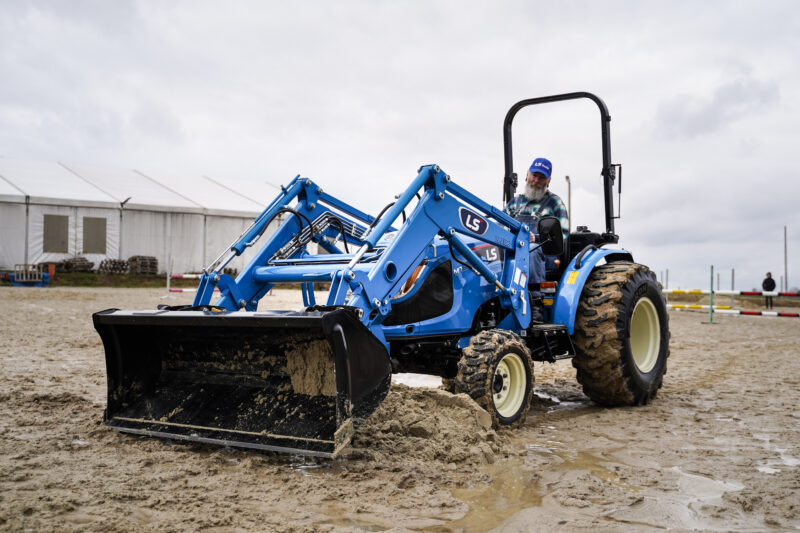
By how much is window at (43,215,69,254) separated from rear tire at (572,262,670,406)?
21.9 m

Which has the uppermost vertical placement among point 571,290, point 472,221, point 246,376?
point 472,221

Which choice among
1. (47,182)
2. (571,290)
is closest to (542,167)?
(571,290)

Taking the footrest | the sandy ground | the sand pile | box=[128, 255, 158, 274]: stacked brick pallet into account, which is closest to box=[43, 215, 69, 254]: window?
box=[128, 255, 158, 274]: stacked brick pallet

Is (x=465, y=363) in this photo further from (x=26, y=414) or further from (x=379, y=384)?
(x=26, y=414)

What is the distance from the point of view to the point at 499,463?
388 cm

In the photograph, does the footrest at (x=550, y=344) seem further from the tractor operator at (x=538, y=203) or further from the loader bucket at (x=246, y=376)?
the loader bucket at (x=246, y=376)

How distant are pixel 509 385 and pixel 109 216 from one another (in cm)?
2236

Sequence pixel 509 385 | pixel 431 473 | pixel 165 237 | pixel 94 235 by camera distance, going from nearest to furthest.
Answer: pixel 431 473
pixel 509 385
pixel 94 235
pixel 165 237

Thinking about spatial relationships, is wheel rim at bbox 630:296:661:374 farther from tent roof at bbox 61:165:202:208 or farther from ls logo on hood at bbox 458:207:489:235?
tent roof at bbox 61:165:202:208

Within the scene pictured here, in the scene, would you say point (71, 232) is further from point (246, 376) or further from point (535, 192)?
point (246, 376)

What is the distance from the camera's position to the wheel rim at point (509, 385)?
468 cm

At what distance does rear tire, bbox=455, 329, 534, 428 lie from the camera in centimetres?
442

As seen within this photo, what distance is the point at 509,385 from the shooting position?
482 centimetres

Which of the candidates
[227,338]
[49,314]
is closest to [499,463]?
[227,338]
